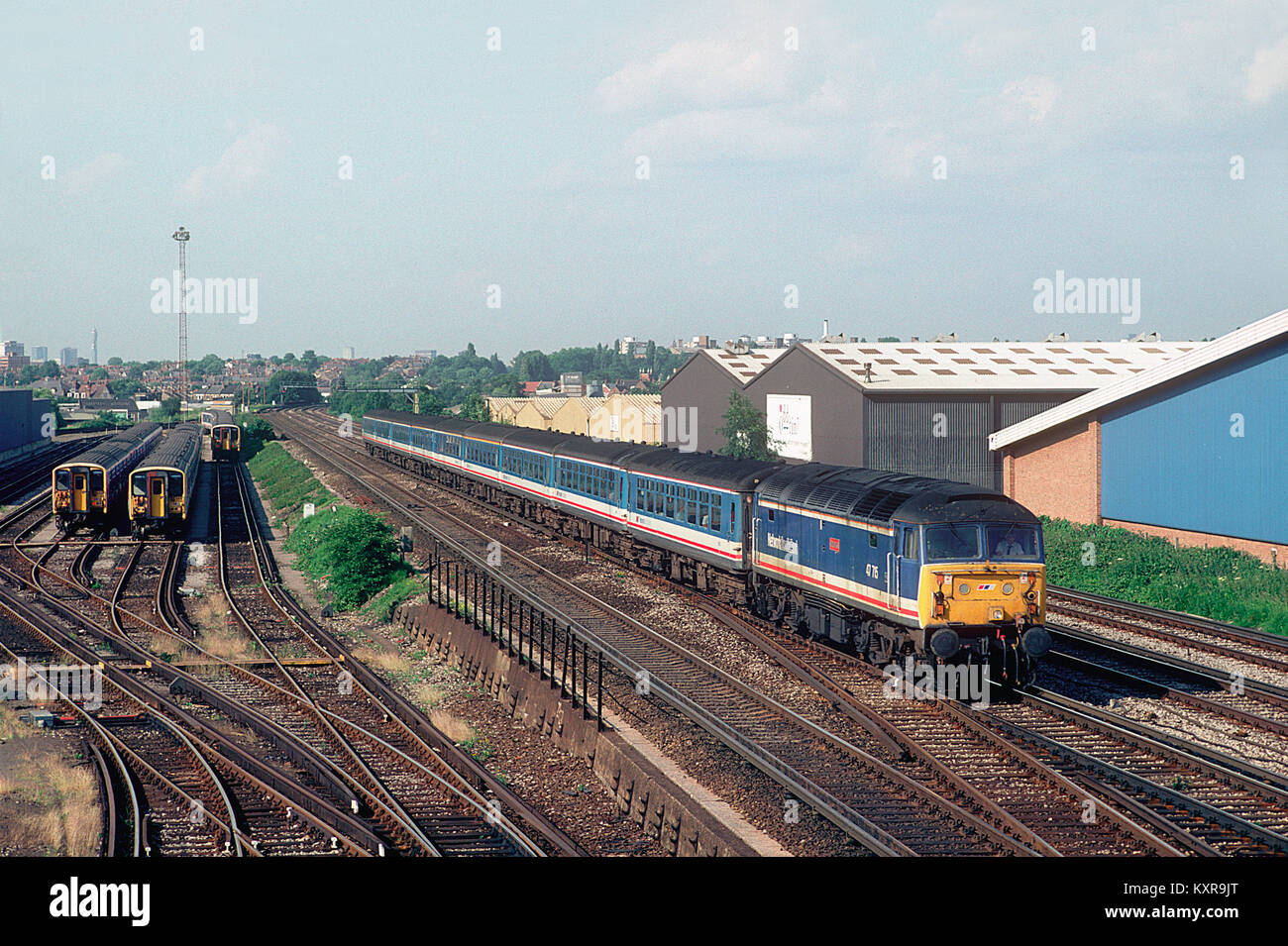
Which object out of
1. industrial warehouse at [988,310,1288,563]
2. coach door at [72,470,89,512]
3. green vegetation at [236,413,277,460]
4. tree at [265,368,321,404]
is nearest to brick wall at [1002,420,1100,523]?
industrial warehouse at [988,310,1288,563]

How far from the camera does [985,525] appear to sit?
682 inches

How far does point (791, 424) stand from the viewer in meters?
54.3

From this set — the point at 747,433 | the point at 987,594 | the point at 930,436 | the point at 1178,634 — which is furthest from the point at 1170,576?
the point at 747,433

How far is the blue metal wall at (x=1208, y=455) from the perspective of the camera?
98.7 ft

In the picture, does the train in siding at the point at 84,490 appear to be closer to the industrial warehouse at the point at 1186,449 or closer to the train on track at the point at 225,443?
the industrial warehouse at the point at 1186,449

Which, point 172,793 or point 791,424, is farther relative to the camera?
point 791,424

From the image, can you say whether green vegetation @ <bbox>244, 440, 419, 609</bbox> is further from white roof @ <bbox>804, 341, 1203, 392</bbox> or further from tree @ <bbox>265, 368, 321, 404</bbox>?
tree @ <bbox>265, 368, 321, 404</bbox>

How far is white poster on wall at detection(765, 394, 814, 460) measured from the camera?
52.6 metres

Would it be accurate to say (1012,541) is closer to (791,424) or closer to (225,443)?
(791,424)

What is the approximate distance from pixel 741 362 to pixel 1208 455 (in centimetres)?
3704

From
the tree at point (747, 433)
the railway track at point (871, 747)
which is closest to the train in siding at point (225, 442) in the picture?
the tree at point (747, 433)

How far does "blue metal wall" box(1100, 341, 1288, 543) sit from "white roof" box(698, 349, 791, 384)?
27578 mm

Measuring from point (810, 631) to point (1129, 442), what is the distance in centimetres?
1855
